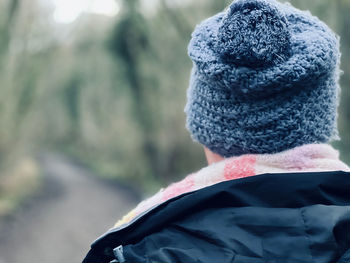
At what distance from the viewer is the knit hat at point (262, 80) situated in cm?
110

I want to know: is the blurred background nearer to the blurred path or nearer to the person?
the blurred path

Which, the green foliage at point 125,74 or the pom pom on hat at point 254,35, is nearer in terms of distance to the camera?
the pom pom on hat at point 254,35

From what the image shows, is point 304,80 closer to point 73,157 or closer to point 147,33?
point 147,33

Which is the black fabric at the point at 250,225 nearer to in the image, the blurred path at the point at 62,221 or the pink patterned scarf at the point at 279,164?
the pink patterned scarf at the point at 279,164

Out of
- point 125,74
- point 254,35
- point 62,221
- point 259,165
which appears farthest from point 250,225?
point 125,74

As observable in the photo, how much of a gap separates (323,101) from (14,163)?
37.8ft

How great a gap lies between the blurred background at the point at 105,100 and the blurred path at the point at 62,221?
0.08 ft

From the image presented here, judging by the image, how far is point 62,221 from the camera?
9.83 meters

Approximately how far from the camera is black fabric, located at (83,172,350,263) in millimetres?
1011

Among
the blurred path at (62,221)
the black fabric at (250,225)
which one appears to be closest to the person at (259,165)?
the black fabric at (250,225)

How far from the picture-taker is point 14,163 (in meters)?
11.9

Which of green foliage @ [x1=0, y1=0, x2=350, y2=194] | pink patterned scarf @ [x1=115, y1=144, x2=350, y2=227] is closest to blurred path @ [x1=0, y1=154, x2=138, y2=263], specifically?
green foliage @ [x1=0, y1=0, x2=350, y2=194]

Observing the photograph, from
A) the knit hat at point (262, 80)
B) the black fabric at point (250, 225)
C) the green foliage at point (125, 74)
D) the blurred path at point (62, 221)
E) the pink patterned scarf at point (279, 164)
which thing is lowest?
the blurred path at point (62, 221)

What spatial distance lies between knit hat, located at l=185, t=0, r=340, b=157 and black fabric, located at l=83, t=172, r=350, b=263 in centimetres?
15
